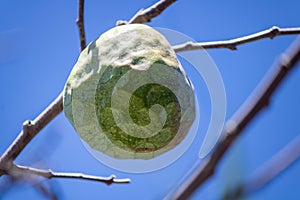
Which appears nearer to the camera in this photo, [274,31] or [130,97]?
[130,97]

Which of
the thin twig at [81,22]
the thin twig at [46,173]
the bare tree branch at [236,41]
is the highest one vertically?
the thin twig at [81,22]

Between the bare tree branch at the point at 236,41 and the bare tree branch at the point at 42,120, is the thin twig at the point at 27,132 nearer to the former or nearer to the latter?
the bare tree branch at the point at 42,120

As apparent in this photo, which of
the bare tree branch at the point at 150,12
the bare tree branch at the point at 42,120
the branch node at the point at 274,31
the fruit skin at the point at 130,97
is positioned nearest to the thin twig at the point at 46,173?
the bare tree branch at the point at 42,120

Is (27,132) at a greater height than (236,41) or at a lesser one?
lesser

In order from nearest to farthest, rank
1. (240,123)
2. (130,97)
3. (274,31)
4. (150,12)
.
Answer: (240,123), (130,97), (274,31), (150,12)

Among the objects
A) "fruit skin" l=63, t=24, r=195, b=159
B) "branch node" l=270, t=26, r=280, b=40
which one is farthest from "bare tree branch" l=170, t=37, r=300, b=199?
"branch node" l=270, t=26, r=280, b=40

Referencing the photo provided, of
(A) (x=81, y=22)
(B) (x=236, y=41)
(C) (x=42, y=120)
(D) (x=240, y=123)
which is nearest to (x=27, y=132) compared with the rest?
(C) (x=42, y=120)

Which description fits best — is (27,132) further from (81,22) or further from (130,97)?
(130,97)
